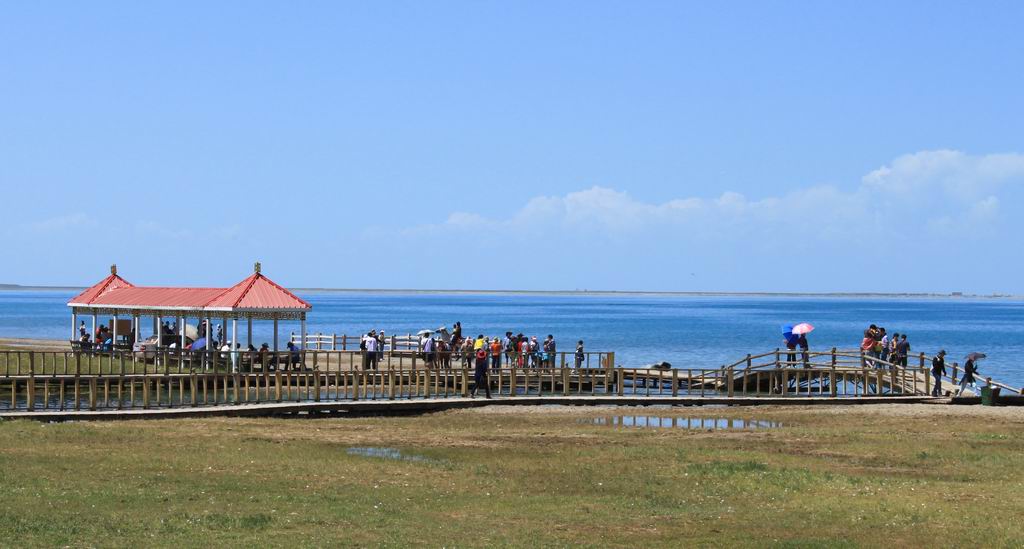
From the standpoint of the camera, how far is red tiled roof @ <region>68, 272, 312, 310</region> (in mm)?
49938

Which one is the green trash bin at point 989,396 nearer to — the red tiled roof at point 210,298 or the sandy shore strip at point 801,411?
the sandy shore strip at point 801,411

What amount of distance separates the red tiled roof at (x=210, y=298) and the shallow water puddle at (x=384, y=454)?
21.2 m

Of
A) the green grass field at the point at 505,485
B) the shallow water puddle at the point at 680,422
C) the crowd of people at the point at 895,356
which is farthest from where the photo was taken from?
the crowd of people at the point at 895,356

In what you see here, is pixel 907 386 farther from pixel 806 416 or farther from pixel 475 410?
pixel 475 410

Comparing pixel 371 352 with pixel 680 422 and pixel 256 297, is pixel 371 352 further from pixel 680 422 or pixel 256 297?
pixel 680 422

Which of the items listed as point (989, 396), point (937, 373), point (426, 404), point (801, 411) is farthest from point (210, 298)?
point (989, 396)

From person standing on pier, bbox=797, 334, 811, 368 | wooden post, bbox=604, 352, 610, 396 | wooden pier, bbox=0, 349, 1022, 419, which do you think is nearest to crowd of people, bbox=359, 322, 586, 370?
wooden pier, bbox=0, 349, 1022, 419

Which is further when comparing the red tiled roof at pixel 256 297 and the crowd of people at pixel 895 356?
the red tiled roof at pixel 256 297

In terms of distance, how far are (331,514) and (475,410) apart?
65.0ft

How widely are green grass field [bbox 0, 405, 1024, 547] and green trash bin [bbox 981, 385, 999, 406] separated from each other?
620 cm

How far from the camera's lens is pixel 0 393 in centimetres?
4153

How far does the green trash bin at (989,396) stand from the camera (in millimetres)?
39531

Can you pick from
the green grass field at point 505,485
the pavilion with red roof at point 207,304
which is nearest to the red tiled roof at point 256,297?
the pavilion with red roof at point 207,304

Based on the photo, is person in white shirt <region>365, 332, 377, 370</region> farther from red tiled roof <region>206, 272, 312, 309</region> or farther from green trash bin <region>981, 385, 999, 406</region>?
green trash bin <region>981, 385, 999, 406</region>
